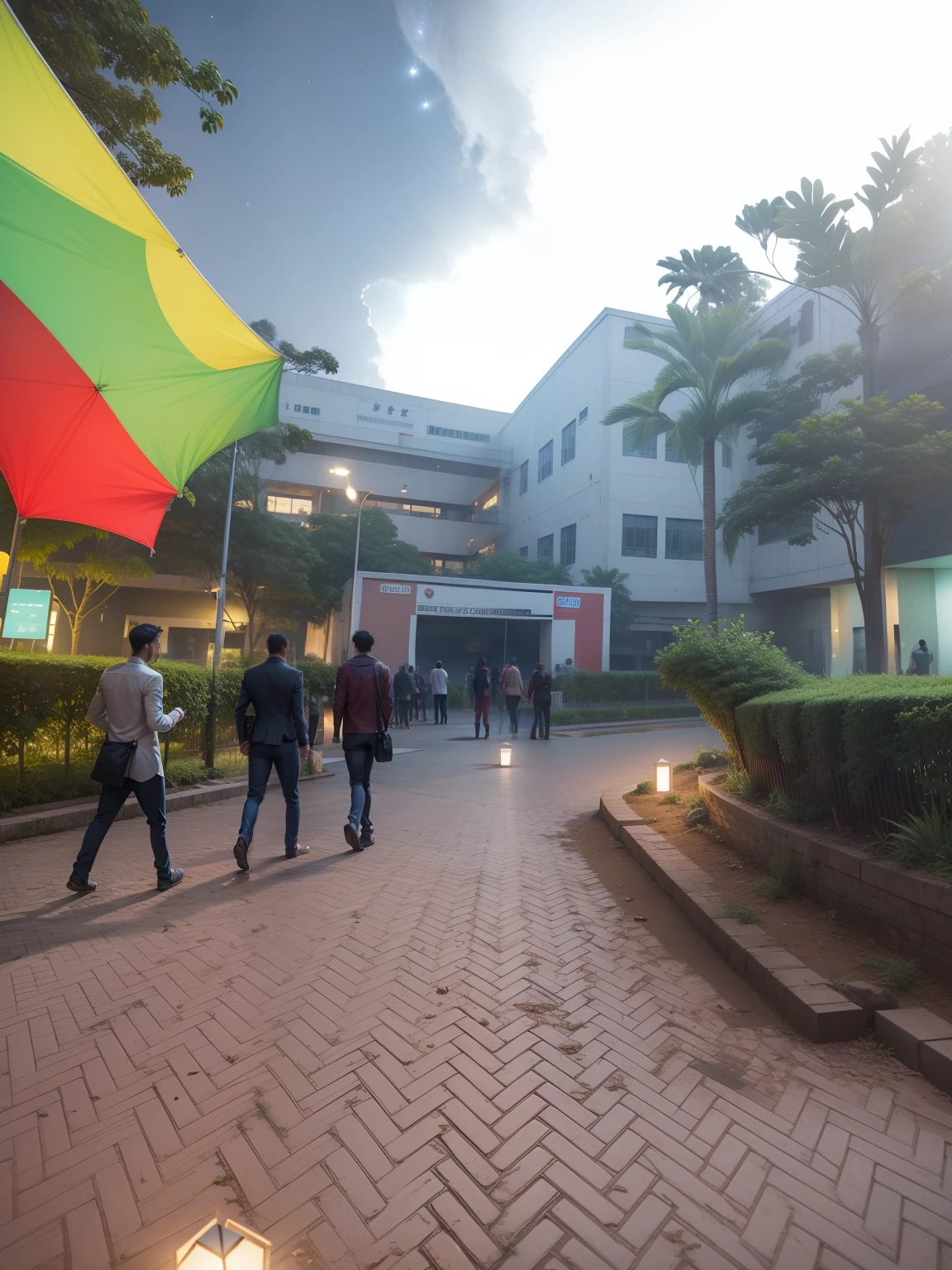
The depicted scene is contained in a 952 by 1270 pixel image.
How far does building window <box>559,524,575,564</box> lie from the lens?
125 ft

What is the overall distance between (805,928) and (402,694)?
16676 millimetres

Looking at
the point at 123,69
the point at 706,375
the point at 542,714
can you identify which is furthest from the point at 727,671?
the point at 706,375

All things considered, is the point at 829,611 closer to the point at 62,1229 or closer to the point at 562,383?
the point at 562,383

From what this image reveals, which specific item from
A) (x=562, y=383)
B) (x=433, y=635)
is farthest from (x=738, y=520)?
(x=562, y=383)

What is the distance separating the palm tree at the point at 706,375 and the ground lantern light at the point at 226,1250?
24.0 meters

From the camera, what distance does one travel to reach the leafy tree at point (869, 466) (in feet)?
63.8

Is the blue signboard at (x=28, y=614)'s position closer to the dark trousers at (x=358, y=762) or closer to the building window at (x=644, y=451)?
the dark trousers at (x=358, y=762)

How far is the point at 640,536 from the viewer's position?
3481cm

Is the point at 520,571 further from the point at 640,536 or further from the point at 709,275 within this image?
the point at 709,275

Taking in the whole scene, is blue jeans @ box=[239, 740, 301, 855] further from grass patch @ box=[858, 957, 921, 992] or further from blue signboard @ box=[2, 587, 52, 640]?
blue signboard @ box=[2, 587, 52, 640]

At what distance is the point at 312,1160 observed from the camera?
220 cm

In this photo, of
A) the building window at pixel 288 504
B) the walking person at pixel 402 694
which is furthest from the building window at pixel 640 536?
the building window at pixel 288 504

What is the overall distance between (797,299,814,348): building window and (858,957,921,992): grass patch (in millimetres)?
34857

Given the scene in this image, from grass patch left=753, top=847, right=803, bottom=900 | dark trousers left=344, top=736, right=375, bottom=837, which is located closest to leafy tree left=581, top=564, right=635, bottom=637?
dark trousers left=344, top=736, right=375, bottom=837
